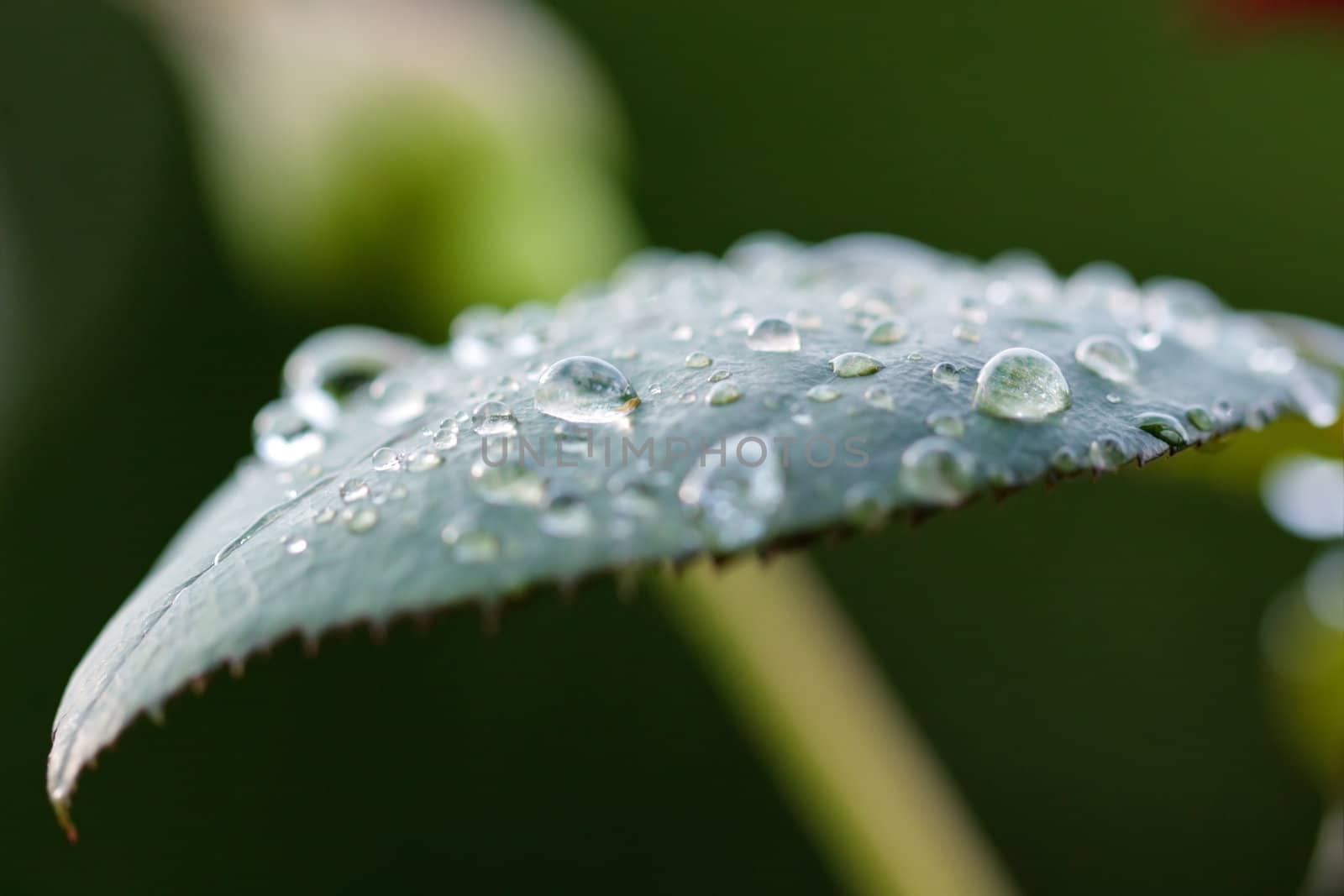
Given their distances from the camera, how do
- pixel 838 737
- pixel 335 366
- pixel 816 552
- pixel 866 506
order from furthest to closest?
pixel 816 552 → pixel 838 737 → pixel 335 366 → pixel 866 506

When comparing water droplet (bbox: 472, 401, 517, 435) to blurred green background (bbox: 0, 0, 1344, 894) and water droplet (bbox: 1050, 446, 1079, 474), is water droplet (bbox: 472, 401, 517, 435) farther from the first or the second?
blurred green background (bbox: 0, 0, 1344, 894)

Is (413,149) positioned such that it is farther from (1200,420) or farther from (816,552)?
(816,552)

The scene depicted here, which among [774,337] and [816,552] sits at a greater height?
[774,337]

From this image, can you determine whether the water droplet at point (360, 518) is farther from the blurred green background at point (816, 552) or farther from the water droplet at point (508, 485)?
the blurred green background at point (816, 552)

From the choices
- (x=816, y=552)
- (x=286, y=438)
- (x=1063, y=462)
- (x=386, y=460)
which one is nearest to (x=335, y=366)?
(x=286, y=438)

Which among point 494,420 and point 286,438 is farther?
point 286,438

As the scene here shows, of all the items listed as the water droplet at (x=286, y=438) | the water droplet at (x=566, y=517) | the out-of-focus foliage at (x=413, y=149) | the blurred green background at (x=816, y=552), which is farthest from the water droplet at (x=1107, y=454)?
the blurred green background at (x=816, y=552)

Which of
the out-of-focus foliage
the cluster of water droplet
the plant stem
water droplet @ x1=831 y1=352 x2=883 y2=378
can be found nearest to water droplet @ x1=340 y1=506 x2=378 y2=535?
the cluster of water droplet
